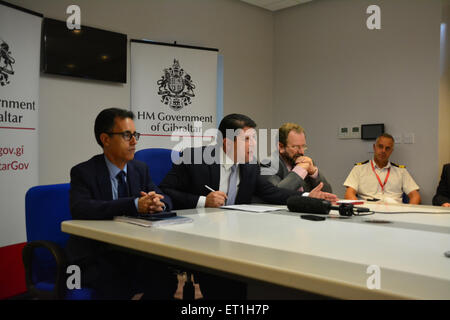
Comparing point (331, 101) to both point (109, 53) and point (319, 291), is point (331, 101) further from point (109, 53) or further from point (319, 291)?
point (319, 291)

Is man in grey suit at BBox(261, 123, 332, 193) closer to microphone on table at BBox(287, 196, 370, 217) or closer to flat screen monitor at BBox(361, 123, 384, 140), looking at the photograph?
microphone on table at BBox(287, 196, 370, 217)

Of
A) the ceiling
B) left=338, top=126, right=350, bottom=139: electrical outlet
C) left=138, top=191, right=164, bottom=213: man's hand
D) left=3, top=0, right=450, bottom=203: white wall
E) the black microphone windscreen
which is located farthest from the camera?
the ceiling

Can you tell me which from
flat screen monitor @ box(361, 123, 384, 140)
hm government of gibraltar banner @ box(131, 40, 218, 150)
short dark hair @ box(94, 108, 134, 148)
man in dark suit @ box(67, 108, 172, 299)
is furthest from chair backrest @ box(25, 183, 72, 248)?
flat screen monitor @ box(361, 123, 384, 140)

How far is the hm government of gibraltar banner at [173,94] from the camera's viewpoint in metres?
4.24

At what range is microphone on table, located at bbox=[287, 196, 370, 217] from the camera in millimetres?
1811

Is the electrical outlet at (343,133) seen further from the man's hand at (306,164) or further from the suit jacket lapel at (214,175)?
the suit jacket lapel at (214,175)

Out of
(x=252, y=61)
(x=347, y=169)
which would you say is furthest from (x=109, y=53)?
(x=347, y=169)

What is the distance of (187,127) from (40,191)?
108 inches

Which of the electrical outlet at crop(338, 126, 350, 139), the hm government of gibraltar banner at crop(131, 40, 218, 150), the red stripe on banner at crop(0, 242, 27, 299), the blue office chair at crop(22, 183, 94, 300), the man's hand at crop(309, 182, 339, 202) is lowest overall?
the red stripe on banner at crop(0, 242, 27, 299)

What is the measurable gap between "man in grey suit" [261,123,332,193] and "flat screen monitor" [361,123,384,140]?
203 cm

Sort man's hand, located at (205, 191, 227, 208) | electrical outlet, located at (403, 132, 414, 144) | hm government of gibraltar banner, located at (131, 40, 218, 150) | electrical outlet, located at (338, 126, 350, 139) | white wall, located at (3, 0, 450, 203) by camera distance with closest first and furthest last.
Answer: man's hand, located at (205, 191, 227, 208) → white wall, located at (3, 0, 450, 203) → hm government of gibraltar banner, located at (131, 40, 218, 150) → electrical outlet, located at (403, 132, 414, 144) → electrical outlet, located at (338, 126, 350, 139)

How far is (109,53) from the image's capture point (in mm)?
4012

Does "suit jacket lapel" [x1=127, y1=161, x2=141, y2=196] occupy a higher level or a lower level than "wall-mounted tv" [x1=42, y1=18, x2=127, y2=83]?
lower

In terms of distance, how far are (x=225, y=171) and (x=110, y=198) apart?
79 cm
